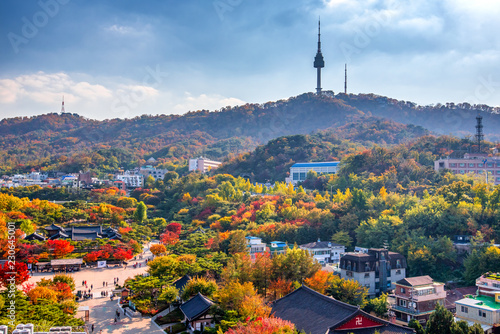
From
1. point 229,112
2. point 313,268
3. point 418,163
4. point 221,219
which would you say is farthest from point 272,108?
point 313,268

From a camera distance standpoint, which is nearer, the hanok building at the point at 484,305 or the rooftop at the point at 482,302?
the hanok building at the point at 484,305

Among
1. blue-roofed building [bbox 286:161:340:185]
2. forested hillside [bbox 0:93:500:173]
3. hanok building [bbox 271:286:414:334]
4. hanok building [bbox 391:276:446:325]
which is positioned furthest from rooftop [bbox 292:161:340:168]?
hanok building [bbox 271:286:414:334]

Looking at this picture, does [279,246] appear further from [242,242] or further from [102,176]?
[102,176]

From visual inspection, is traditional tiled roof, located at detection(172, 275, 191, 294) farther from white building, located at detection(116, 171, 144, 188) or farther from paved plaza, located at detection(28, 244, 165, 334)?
white building, located at detection(116, 171, 144, 188)

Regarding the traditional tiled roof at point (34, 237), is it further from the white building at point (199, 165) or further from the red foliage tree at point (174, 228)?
the white building at point (199, 165)

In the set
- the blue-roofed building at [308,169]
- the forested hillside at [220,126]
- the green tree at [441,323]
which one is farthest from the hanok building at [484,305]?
the forested hillside at [220,126]

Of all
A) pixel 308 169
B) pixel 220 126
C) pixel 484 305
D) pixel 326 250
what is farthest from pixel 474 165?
pixel 220 126

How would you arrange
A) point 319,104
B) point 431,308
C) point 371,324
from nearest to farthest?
point 371,324 < point 431,308 < point 319,104
